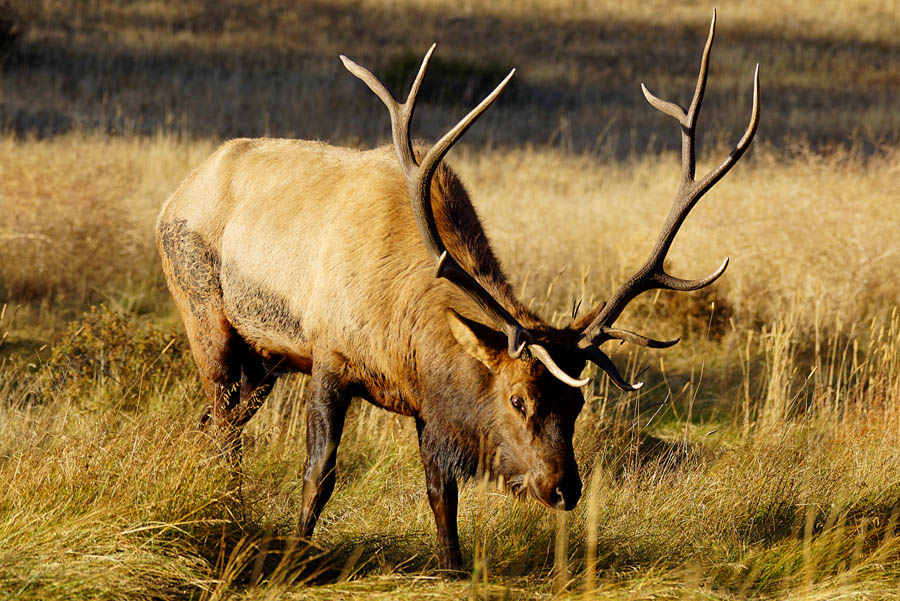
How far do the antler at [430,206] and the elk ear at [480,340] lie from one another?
5 cm

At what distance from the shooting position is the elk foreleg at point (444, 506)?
4367mm

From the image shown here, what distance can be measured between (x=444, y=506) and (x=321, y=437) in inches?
25.4

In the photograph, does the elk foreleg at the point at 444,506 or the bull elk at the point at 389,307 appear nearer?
the bull elk at the point at 389,307

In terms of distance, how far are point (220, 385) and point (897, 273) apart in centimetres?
623

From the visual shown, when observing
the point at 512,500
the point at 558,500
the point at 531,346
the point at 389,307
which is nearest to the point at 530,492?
the point at 558,500

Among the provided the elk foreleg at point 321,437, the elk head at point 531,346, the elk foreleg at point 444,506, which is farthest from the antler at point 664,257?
the elk foreleg at point 321,437

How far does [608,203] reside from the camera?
37.0 feet

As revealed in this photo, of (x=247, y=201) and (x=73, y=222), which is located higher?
(x=247, y=201)

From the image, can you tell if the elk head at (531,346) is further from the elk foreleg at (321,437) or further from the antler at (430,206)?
the elk foreleg at (321,437)

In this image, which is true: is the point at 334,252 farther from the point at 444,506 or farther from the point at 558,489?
the point at 558,489

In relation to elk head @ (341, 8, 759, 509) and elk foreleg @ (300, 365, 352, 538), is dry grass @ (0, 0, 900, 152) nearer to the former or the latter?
elk foreleg @ (300, 365, 352, 538)

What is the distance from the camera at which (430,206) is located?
13.8ft

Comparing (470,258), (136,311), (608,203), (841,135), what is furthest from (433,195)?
(841,135)

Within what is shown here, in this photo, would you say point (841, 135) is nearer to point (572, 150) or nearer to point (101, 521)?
point (572, 150)
